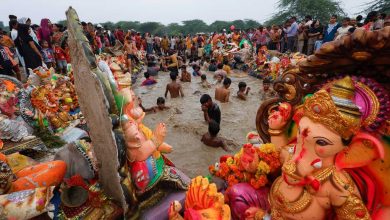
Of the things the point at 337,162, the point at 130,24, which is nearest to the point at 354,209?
the point at 337,162

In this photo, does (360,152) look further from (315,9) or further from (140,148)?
(315,9)

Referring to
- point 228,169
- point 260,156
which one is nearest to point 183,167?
point 228,169

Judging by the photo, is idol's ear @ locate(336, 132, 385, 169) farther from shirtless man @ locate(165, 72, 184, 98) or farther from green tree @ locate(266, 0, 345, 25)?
→ green tree @ locate(266, 0, 345, 25)

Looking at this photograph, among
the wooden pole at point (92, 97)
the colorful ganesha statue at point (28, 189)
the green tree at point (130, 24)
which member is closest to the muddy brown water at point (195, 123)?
the colorful ganesha statue at point (28, 189)

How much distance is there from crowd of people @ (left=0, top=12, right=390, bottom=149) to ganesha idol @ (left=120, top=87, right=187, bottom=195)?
202 centimetres

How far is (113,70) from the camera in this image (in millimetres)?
2549

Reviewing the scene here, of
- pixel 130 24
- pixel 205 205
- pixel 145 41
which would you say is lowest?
pixel 130 24

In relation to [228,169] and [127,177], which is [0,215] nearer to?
[127,177]

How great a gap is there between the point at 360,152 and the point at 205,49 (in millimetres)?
19739

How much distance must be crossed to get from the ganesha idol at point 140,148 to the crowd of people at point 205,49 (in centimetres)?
202

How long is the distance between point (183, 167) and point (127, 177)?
8.14 ft

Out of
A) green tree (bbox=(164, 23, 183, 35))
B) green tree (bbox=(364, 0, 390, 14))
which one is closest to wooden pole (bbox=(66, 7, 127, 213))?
green tree (bbox=(364, 0, 390, 14))

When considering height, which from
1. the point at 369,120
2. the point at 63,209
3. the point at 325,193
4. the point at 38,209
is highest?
the point at 369,120

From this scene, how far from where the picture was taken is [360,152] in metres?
1.79
